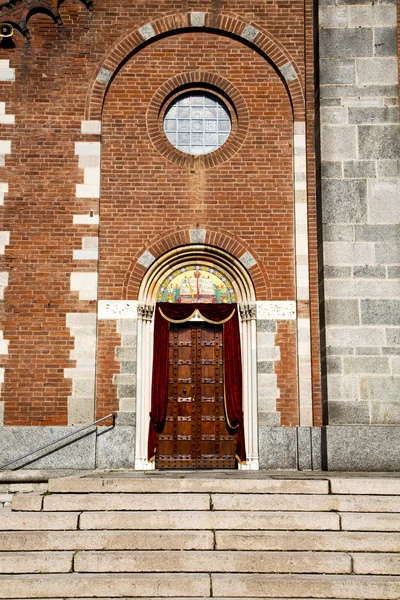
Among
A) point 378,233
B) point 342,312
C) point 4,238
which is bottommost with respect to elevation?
point 342,312

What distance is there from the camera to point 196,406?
13195 millimetres

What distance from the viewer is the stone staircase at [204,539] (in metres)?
7.56

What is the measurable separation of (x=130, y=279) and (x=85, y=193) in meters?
1.69

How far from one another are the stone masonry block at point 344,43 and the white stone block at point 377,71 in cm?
16

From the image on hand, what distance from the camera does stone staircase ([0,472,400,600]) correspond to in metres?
7.56

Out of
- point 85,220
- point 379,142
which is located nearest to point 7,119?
point 85,220

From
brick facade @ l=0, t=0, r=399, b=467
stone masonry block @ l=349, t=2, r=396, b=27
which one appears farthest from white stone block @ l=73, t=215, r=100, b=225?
stone masonry block @ l=349, t=2, r=396, b=27

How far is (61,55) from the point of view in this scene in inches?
539

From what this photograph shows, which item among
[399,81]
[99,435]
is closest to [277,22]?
[399,81]

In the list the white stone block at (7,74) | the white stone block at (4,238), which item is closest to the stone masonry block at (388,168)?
the white stone block at (4,238)

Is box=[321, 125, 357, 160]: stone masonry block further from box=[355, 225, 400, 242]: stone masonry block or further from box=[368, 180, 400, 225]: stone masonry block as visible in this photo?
box=[355, 225, 400, 242]: stone masonry block

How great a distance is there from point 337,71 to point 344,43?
50 centimetres

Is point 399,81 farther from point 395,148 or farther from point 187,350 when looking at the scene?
point 187,350

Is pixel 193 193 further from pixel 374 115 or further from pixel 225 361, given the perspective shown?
pixel 374 115
